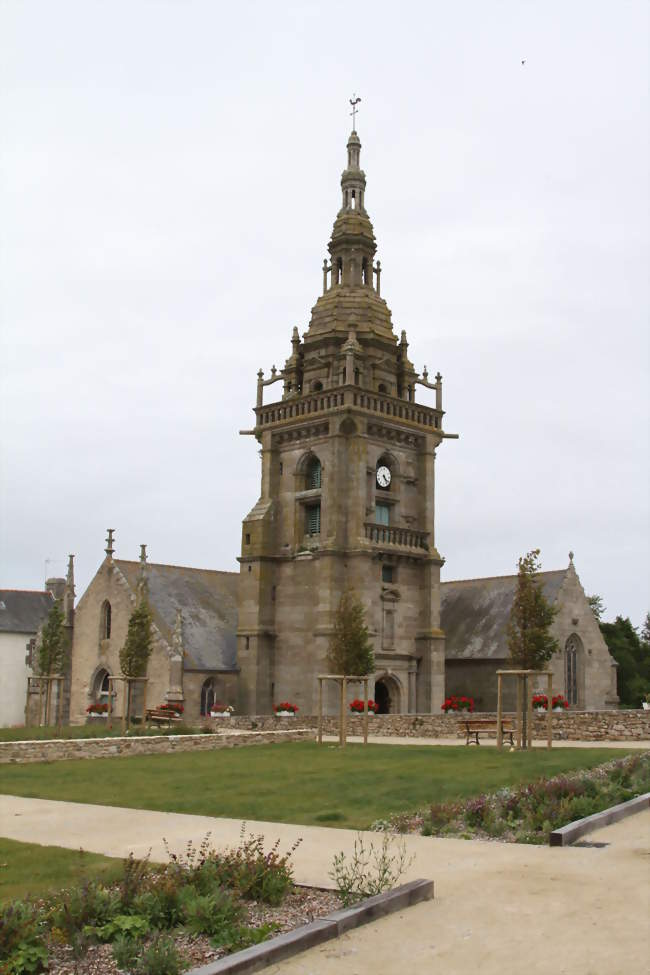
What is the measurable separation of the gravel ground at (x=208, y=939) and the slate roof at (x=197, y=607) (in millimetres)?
38658

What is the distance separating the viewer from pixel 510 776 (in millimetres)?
19172

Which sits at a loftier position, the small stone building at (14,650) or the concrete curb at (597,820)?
the small stone building at (14,650)

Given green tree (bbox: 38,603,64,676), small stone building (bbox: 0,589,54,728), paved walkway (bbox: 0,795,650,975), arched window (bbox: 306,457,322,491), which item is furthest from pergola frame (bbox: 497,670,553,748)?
small stone building (bbox: 0,589,54,728)

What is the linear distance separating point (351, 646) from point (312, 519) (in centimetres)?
947

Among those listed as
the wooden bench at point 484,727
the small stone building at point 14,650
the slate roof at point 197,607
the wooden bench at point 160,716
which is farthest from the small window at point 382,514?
the small stone building at point 14,650

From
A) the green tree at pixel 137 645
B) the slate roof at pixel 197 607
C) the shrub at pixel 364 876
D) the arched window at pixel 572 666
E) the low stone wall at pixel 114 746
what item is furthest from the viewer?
the arched window at pixel 572 666

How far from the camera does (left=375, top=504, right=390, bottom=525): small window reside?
49.8 metres

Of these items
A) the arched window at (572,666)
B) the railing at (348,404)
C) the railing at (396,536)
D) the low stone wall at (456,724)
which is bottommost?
the low stone wall at (456,724)

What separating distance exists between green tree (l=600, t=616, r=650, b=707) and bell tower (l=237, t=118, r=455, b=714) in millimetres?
16009

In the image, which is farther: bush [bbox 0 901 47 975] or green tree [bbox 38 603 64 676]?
green tree [bbox 38 603 64 676]

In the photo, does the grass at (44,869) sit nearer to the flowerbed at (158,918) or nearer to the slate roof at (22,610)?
the flowerbed at (158,918)

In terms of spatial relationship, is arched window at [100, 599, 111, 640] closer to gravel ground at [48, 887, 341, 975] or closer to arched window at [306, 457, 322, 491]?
arched window at [306, 457, 322, 491]

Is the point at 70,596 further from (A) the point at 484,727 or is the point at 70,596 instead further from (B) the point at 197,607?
(A) the point at 484,727

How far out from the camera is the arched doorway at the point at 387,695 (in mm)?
48188
